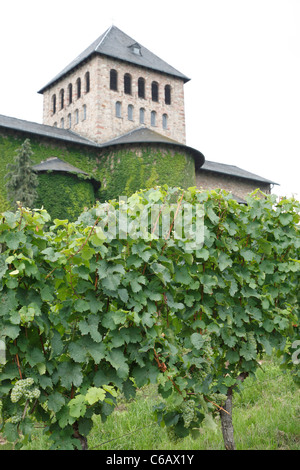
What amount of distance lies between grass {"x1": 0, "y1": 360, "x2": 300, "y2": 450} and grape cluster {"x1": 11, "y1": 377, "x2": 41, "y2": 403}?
1.48 m

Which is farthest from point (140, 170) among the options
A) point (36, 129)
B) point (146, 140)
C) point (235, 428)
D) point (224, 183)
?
point (235, 428)

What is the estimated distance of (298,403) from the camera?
5336 millimetres

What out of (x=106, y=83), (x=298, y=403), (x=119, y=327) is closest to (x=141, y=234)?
(x=119, y=327)

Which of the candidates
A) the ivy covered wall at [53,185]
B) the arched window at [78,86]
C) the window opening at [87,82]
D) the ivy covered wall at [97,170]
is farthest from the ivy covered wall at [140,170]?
the arched window at [78,86]

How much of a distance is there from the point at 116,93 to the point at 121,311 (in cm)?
2528

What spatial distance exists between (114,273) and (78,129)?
2547 cm

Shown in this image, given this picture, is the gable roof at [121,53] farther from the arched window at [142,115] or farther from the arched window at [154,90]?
the arched window at [142,115]

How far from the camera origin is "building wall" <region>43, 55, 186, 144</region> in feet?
84.8

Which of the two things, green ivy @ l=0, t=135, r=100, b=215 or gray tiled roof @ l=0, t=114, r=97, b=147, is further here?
gray tiled roof @ l=0, t=114, r=97, b=147

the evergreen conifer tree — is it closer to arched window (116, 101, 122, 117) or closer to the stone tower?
the stone tower

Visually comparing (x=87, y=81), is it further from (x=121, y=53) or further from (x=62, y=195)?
(x=62, y=195)

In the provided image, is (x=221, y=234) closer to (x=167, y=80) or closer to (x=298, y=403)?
(x=298, y=403)

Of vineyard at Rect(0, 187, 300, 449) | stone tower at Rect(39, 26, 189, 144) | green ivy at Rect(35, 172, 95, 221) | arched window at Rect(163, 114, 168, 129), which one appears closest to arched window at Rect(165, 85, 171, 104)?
stone tower at Rect(39, 26, 189, 144)

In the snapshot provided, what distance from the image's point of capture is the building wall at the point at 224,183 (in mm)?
29170
